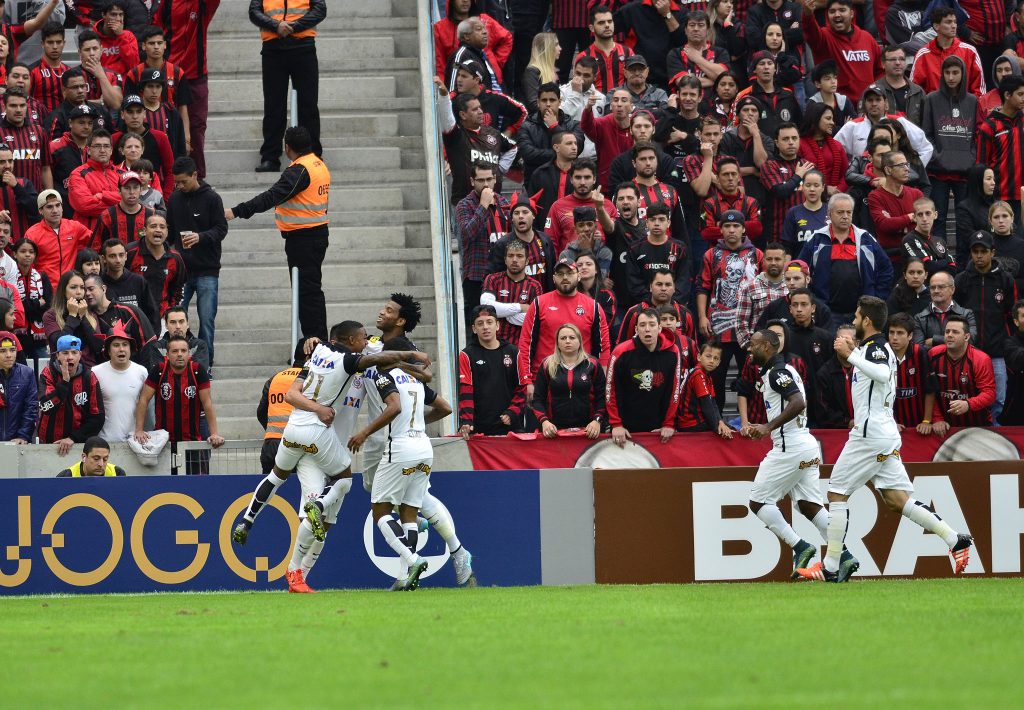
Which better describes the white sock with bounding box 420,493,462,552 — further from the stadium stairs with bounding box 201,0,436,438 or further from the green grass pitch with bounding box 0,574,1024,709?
the stadium stairs with bounding box 201,0,436,438

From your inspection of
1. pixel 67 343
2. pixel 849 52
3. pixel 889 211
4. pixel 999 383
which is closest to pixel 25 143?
pixel 67 343

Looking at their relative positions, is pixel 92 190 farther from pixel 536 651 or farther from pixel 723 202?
pixel 536 651

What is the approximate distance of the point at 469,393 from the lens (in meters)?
15.3

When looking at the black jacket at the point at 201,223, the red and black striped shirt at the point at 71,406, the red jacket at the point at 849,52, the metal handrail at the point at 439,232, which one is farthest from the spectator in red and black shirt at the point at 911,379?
the red and black striped shirt at the point at 71,406

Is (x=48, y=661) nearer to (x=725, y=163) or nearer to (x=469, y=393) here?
(x=469, y=393)

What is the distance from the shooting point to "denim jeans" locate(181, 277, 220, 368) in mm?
16438

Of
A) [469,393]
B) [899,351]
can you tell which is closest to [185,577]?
[469,393]

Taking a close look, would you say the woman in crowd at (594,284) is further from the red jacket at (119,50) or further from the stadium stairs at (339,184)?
the red jacket at (119,50)

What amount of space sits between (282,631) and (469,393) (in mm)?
5801

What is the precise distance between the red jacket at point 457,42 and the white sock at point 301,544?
311 inches

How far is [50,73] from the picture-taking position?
60.4 ft

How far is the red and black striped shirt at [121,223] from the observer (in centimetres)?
1670

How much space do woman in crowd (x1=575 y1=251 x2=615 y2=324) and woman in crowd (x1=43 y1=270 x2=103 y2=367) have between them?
477 centimetres

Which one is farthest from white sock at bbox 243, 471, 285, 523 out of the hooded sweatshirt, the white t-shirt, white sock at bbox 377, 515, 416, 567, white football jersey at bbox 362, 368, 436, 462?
the hooded sweatshirt
